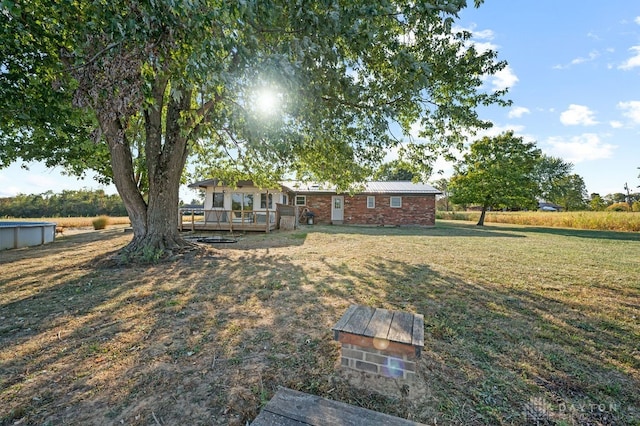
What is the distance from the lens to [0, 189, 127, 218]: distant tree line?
1580 inches

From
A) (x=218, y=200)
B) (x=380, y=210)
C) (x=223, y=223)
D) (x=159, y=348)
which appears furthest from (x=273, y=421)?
(x=380, y=210)

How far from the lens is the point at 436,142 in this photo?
7.76 meters

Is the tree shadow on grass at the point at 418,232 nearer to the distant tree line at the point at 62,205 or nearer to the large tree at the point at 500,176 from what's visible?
the large tree at the point at 500,176

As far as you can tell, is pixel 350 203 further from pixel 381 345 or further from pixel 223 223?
pixel 381 345

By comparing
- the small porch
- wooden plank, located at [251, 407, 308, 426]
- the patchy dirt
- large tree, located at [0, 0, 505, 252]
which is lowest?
the patchy dirt

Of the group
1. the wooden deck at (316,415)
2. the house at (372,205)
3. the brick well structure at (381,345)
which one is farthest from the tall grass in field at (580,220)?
the wooden deck at (316,415)

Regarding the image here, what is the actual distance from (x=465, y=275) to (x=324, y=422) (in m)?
5.23

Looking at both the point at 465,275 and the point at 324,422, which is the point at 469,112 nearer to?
the point at 465,275

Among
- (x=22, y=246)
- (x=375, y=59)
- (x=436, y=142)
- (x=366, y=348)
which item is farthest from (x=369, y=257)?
(x=22, y=246)

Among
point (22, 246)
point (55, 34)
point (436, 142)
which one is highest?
point (55, 34)

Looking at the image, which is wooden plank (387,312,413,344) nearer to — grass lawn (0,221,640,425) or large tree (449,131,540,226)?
grass lawn (0,221,640,425)

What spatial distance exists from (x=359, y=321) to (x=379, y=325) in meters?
0.18

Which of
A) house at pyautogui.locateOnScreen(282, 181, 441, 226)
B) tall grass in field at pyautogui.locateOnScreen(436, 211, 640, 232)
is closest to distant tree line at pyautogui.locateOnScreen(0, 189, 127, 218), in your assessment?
house at pyautogui.locateOnScreen(282, 181, 441, 226)

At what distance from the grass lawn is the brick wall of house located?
580 inches
